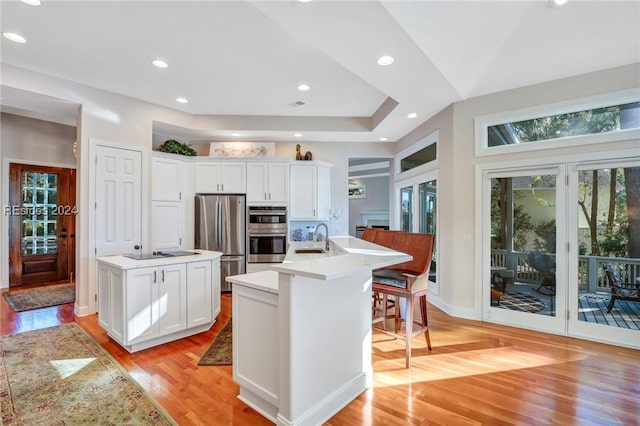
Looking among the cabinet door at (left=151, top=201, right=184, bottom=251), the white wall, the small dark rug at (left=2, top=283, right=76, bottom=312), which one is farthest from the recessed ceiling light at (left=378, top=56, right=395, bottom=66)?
the white wall

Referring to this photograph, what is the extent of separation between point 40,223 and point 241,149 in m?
3.95

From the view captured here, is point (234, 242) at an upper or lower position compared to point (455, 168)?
lower

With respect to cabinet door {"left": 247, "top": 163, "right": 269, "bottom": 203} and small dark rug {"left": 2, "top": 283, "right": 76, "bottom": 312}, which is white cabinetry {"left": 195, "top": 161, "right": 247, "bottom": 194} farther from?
small dark rug {"left": 2, "top": 283, "right": 76, "bottom": 312}

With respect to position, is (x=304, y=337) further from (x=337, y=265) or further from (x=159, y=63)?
(x=159, y=63)

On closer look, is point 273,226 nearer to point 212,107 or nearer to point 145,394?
point 212,107

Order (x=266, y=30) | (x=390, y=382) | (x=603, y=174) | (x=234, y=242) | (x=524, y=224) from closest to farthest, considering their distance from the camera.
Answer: (x=390, y=382) < (x=266, y=30) < (x=603, y=174) < (x=524, y=224) < (x=234, y=242)

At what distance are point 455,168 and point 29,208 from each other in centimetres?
718

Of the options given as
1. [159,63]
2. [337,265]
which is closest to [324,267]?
[337,265]

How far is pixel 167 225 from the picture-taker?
4.67 meters

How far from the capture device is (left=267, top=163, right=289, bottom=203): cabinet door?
5.23m

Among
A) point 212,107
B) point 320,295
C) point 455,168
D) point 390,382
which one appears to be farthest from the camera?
point 212,107

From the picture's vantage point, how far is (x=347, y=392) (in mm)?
2066

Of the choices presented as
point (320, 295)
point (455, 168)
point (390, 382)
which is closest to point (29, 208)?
point (320, 295)

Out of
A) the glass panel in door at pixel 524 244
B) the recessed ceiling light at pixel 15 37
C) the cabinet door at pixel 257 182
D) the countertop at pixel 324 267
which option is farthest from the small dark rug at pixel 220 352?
the recessed ceiling light at pixel 15 37
